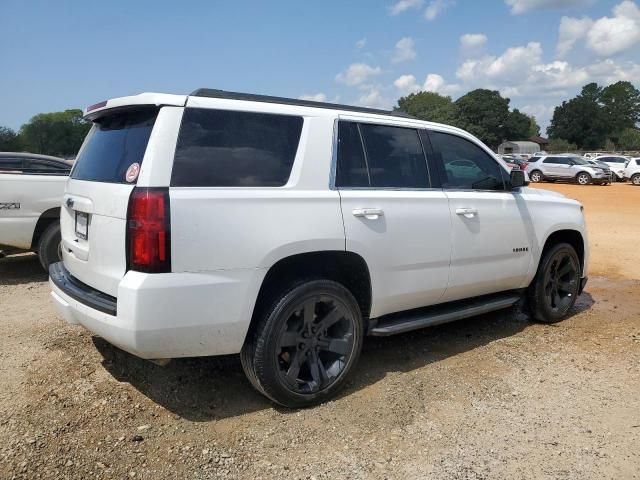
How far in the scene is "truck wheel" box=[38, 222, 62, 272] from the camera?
6.58m

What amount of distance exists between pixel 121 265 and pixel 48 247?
4.27 m

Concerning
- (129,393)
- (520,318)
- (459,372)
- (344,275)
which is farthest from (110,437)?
(520,318)

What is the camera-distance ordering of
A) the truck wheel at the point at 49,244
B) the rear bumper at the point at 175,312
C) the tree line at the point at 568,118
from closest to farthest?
the rear bumper at the point at 175,312 < the truck wheel at the point at 49,244 < the tree line at the point at 568,118

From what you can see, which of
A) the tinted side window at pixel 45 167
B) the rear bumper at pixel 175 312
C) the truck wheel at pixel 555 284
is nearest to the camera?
the rear bumper at pixel 175 312

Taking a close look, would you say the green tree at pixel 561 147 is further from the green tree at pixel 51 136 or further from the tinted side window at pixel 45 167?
the tinted side window at pixel 45 167

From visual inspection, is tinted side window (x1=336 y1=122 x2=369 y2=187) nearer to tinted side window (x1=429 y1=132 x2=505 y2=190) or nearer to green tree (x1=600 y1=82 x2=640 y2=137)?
tinted side window (x1=429 y1=132 x2=505 y2=190)

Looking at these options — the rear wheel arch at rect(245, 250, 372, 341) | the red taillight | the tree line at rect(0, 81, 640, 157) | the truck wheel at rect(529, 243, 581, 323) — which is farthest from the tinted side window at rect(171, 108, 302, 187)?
the tree line at rect(0, 81, 640, 157)

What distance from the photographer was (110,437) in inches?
121

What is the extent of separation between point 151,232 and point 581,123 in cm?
11991

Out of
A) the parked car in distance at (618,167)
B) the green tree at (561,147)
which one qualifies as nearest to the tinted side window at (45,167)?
the parked car in distance at (618,167)

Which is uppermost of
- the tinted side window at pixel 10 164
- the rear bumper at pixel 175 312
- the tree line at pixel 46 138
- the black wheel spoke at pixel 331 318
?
the tree line at pixel 46 138

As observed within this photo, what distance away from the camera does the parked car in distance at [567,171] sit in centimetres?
2882

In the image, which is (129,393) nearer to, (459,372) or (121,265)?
(121,265)

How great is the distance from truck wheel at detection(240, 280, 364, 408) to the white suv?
10 mm
